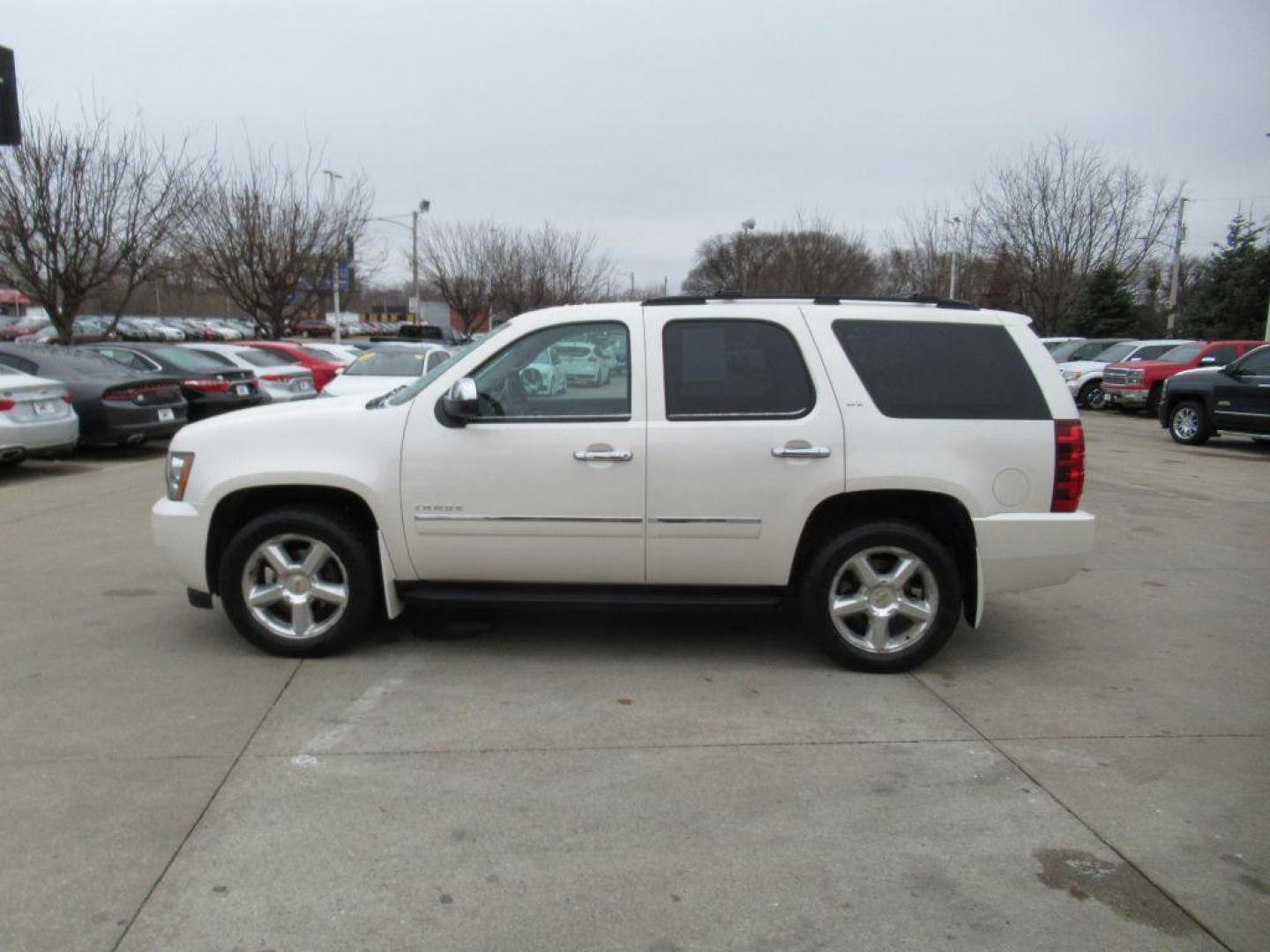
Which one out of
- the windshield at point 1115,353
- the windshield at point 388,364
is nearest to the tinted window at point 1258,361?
the windshield at point 1115,353

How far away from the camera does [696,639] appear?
5609 millimetres

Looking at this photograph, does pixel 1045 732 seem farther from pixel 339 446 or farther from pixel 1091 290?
pixel 1091 290

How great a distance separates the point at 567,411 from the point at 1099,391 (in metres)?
23.1

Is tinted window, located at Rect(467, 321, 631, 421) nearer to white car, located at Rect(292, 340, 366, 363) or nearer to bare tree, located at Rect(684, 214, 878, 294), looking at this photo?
white car, located at Rect(292, 340, 366, 363)

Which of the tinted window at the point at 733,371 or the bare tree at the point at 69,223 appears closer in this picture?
the tinted window at the point at 733,371

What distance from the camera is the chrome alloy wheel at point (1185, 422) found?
1703 centimetres

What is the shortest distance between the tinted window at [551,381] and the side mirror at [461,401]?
110 millimetres

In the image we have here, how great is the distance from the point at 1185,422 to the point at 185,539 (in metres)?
16.9

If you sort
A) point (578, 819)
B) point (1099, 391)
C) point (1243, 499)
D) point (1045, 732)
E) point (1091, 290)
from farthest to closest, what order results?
point (1091, 290) < point (1099, 391) < point (1243, 499) < point (1045, 732) < point (578, 819)

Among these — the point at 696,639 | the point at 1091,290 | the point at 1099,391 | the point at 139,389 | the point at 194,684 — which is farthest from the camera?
the point at 1091,290

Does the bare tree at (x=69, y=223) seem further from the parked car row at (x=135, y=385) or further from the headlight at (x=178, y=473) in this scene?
the headlight at (x=178, y=473)

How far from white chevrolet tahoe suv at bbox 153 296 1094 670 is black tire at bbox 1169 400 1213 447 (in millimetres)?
13852

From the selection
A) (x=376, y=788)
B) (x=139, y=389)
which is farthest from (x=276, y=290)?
(x=376, y=788)

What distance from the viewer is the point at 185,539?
5125mm
